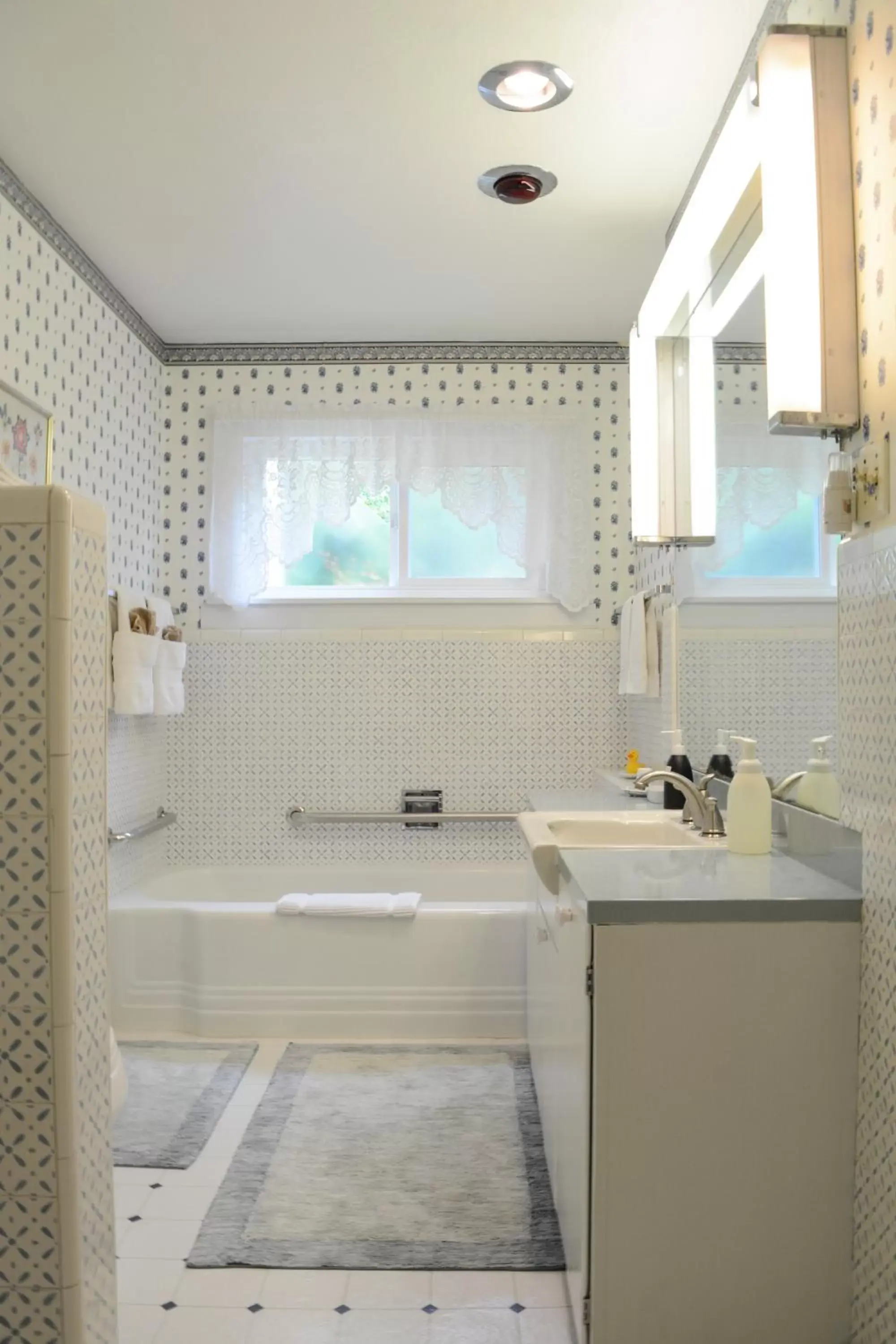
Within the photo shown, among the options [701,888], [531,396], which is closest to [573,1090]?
[701,888]

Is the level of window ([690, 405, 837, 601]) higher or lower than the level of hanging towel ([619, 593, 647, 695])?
higher

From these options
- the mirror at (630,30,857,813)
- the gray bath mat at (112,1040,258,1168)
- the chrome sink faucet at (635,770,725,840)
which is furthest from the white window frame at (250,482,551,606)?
the chrome sink faucet at (635,770,725,840)

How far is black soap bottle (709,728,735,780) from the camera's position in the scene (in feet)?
8.04

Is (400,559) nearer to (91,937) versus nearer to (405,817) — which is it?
(405,817)

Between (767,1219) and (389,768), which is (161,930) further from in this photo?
(767,1219)

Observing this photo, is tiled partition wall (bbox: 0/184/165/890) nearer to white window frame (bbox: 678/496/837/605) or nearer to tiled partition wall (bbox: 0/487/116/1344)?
tiled partition wall (bbox: 0/487/116/1344)

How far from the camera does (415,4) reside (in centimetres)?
202

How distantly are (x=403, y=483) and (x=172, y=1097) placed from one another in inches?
91.6

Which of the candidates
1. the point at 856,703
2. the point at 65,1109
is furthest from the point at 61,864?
the point at 856,703

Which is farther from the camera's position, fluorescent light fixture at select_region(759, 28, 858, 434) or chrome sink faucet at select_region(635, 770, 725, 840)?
chrome sink faucet at select_region(635, 770, 725, 840)

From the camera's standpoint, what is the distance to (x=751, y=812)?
1.94 metres

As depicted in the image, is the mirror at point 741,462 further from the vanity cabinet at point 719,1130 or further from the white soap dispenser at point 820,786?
the vanity cabinet at point 719,1130

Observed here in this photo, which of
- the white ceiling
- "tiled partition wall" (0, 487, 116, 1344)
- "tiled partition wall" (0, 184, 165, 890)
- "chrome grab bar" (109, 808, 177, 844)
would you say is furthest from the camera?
"chrome grab bar" (109, 808, 177, 844)

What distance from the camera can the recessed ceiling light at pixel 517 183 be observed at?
8.69ft
